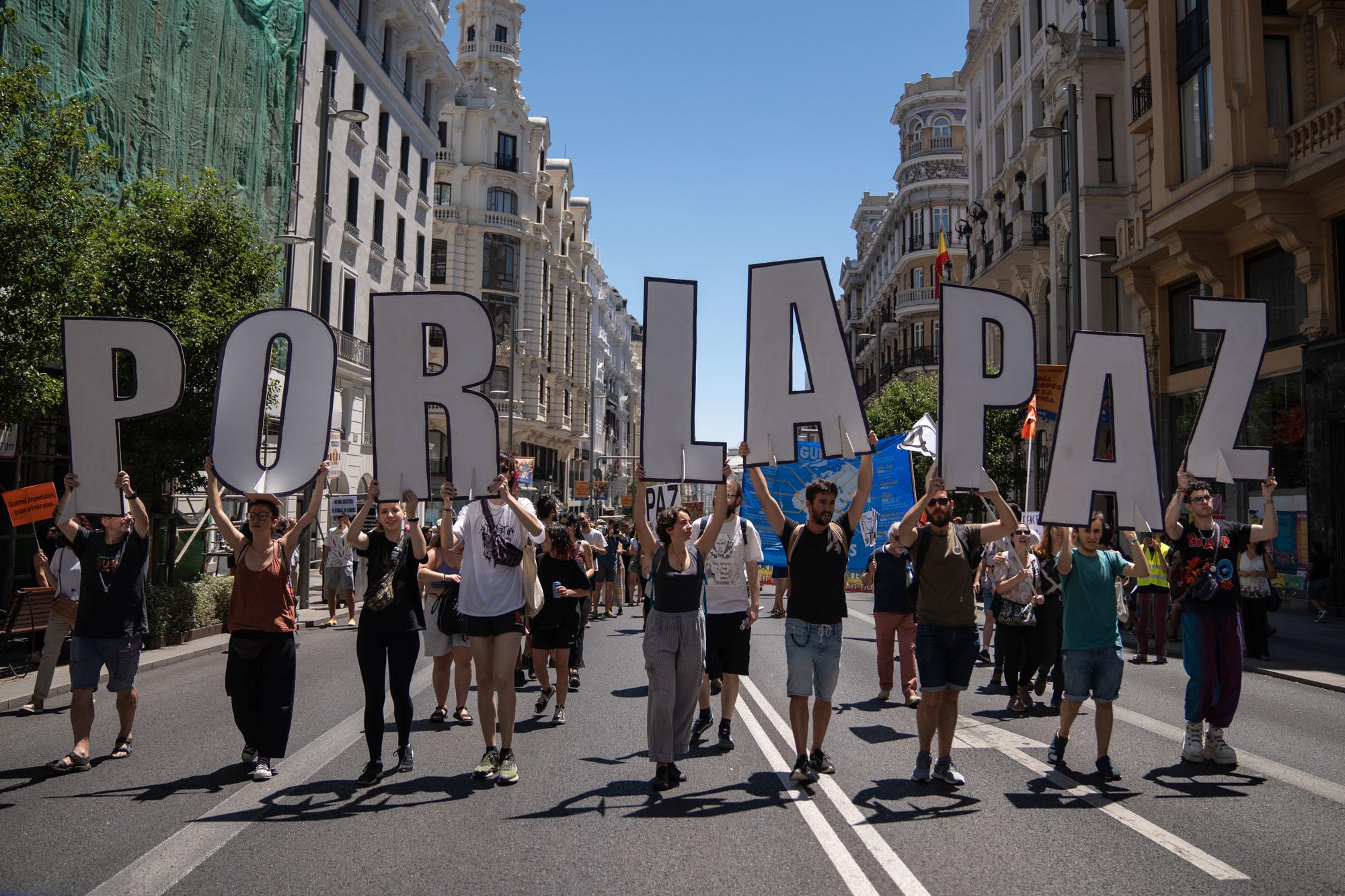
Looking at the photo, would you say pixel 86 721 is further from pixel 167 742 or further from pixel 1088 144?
pixel 1088 144

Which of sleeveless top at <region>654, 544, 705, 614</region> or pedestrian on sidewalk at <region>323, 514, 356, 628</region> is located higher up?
sleeveless top at <region>654, 544, 705, 614</region>

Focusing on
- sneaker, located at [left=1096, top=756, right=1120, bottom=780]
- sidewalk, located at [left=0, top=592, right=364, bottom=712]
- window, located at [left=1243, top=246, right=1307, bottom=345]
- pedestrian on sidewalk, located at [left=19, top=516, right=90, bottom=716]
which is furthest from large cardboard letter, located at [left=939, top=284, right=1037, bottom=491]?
window, located at [left=1243, top=246, right=1307, bottom=345]

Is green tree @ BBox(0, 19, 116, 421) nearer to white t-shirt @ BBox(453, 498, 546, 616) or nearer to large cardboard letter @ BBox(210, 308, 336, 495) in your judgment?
large cardboard letter @ BBox(210, 308, 336, 495)

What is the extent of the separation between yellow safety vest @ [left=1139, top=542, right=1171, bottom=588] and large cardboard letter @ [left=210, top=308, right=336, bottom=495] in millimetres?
10508

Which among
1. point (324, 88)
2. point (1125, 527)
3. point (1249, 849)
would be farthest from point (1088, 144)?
point (1249, 849)

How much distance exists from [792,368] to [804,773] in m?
2.86

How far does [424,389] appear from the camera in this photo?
7148 millimetres

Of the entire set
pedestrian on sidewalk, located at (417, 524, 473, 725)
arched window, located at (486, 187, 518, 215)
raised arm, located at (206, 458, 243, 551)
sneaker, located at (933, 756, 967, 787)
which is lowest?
sneaker, located at (933, 756, 967, 787)

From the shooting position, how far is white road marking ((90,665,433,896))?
15.3ft

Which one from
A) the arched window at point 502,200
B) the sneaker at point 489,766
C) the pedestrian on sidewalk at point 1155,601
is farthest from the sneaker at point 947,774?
the arched window at point 502,200

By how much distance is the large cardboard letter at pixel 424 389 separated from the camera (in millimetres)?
6957

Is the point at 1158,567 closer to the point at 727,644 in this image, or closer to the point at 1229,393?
the point at 1229,393

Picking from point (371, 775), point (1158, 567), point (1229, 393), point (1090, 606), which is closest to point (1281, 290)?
point (1158, 567)

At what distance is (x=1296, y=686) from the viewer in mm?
11414
